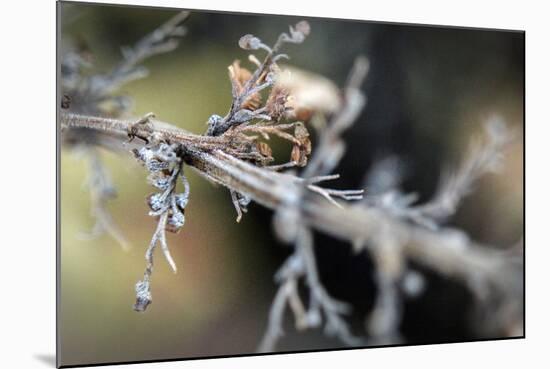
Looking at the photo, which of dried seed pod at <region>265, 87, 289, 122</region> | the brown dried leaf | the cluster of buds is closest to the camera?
the cluster of buds

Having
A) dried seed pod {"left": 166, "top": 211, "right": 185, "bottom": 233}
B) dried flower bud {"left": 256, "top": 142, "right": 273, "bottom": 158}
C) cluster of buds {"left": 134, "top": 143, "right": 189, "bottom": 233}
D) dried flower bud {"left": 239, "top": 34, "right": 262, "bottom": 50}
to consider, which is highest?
dried flower bud {"left": 239, "top": 34, "right": 262, "bottom": 50}

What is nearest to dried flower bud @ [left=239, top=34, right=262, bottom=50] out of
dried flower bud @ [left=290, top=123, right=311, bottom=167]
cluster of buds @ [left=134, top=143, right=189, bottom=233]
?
dried flower bud @ [left=290, top=123, right=311, bottom=167]

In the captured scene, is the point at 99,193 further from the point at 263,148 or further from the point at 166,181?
the point at 263,148

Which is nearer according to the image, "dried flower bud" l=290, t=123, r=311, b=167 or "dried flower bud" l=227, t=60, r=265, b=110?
"dried flower bud" l=227, t=60, r=265, b=110

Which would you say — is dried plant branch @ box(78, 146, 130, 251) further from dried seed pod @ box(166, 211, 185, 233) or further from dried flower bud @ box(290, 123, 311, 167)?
dried flower bud @ box(290, 123, 311, 167)

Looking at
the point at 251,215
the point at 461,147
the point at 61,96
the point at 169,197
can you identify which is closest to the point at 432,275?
the point at 461,147

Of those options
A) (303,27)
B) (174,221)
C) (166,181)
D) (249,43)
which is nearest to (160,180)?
(166,181)

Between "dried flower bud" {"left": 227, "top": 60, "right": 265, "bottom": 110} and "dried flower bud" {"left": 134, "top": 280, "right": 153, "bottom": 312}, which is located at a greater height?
"dried flower bud" {"left": 227, "top": 60, "right": 265, "bottom": 110}

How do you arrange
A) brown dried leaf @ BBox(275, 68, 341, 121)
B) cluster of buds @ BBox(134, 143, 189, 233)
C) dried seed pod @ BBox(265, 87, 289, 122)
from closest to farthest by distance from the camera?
cluster of buds @ BBox(134, 143, 189, 233) < dried seed pod @ BBox(265, 87, 289, 122) < brown dried leaf @ BBox(275, 68, 341, 121)
